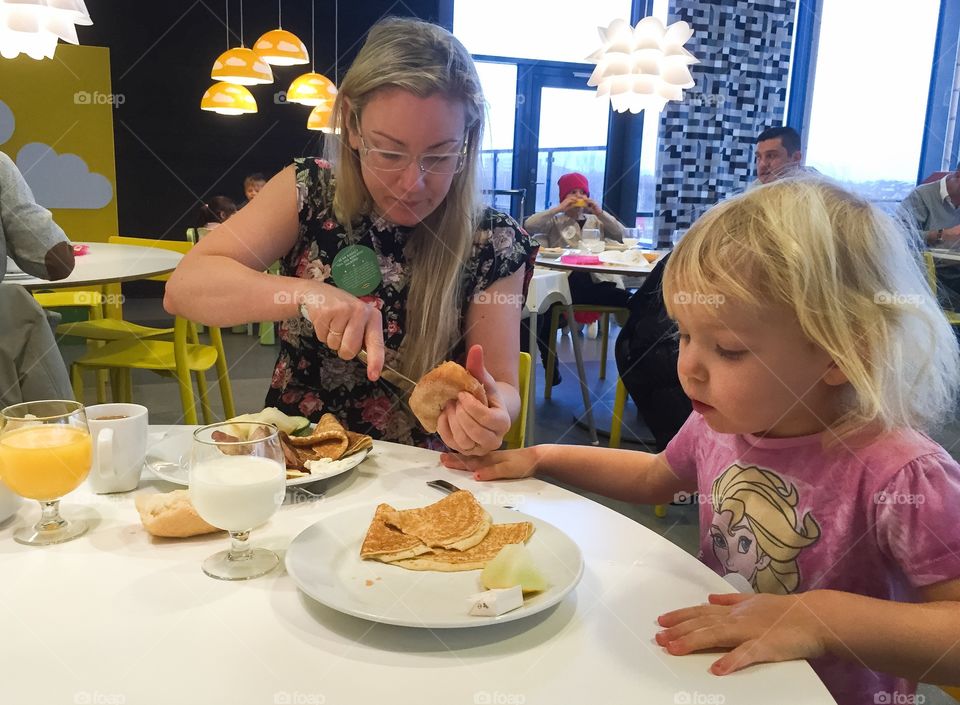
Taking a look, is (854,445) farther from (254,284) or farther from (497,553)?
(254,284)

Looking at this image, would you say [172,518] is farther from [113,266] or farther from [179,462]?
[113,266]

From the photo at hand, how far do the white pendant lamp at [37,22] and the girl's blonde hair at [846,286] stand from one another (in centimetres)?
379

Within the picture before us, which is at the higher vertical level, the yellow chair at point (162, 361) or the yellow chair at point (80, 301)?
the yellow chair at point (80, 301)

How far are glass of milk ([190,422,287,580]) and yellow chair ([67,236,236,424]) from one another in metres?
2.38

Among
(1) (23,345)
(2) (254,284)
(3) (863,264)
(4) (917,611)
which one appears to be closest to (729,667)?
(4) (917,611)

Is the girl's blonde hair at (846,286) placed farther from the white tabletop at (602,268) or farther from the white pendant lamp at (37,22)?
the white pendant lamp at (37,22)

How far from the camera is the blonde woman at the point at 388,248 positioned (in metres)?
1.46

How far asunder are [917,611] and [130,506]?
103cm

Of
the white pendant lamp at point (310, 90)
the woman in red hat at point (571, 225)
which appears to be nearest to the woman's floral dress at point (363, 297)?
the woman in red hat at point (571, 225)

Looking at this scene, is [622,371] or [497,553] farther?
[622,371]

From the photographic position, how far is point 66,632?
0.75m

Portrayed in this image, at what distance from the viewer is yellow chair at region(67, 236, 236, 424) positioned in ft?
10.6

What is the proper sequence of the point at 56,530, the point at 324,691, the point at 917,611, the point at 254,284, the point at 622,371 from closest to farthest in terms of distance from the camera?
the point at 324,691 < the point at 917,611 < the point at 56,530 < the point at 254,284 < the point at 622,371

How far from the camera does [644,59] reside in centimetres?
454
